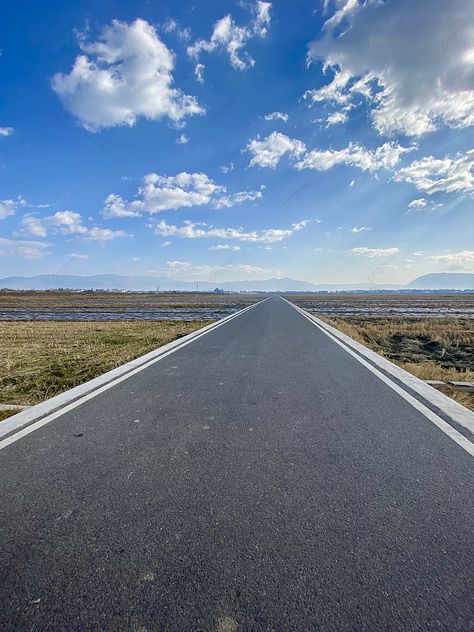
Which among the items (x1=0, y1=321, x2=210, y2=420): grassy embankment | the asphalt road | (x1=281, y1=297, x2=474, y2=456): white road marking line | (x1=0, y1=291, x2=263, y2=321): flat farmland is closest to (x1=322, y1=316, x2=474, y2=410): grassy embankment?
(x1=281, y1=297, x2=474, y2=456): white road marking line

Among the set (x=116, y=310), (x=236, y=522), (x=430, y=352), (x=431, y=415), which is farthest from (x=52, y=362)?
(x=116, y=310)

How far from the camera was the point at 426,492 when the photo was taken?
2.64 meters

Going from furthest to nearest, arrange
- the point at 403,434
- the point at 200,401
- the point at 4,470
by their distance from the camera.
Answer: the point at 200,401 → the point at 403,434 → the point at 4,470

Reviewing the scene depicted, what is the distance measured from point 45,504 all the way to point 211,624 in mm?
1661

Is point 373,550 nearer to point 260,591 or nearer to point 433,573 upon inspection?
point 433,573

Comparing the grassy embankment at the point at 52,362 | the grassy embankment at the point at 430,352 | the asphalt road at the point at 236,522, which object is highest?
the asphalt road at the point at 236,522

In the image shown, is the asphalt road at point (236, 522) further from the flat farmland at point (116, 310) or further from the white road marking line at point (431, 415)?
the flat farmland at point (116, 310)

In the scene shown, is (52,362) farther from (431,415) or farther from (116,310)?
(116,310)

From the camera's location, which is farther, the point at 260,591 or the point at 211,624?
the point at 260,591

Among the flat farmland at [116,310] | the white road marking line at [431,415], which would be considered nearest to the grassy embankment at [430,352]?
the white road marking line at [431,415]

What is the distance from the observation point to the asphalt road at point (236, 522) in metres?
1.63

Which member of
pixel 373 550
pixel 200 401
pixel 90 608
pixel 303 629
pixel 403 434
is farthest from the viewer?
pixel 200 401

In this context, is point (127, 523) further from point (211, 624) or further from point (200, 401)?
point (200, 401)

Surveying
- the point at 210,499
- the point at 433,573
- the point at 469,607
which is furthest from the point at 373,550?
the point at 210,499
